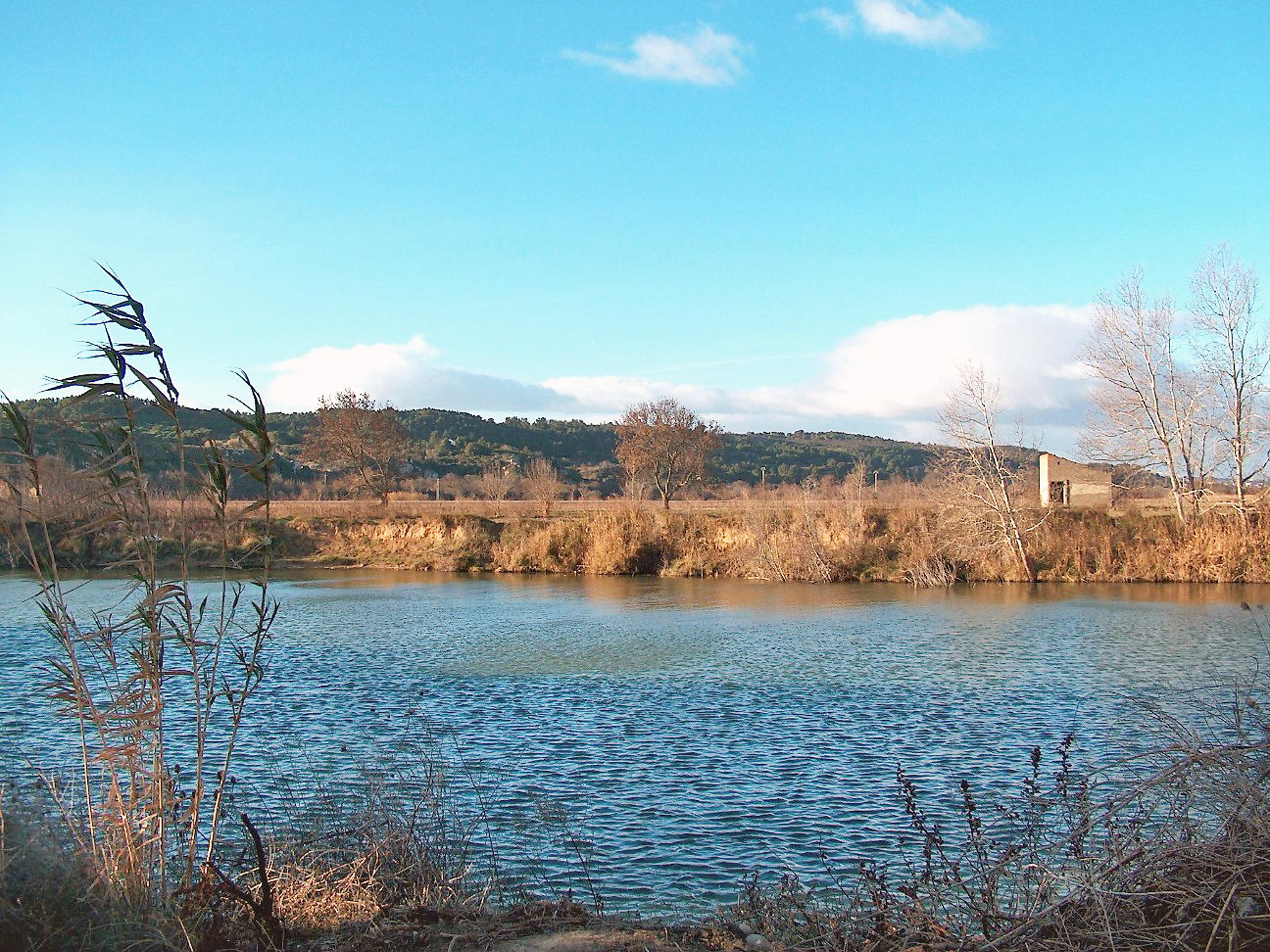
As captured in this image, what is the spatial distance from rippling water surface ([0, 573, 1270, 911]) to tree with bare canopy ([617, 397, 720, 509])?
132ft

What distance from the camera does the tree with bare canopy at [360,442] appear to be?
67.2 meters

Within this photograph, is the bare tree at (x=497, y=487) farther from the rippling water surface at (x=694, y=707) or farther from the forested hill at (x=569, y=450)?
the rippling water surface at (x=694, y=707)

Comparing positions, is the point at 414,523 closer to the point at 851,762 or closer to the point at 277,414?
the point at 851,762

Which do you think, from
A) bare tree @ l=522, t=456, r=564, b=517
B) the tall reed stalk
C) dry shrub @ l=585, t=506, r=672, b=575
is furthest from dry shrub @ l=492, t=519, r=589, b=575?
the tall reed stalk

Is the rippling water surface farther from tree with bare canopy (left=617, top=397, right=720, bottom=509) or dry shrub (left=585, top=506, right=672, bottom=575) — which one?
tree with bare canopy (left=617, top=397, right=720, bottom=509)

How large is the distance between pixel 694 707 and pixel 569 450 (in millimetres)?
110929

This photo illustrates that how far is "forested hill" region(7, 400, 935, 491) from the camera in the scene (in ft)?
355

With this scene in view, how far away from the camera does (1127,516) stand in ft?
147

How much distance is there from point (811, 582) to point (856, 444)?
11607 centimetres

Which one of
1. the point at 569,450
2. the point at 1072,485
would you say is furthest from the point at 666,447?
the point at 569,450

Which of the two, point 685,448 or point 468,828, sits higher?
point 685,448

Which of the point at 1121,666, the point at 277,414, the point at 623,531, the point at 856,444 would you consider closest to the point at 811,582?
the point at 623,531

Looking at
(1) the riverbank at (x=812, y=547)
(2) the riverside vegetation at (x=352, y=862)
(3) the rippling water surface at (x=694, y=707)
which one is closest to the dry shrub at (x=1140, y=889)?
(2) the riverside vegetation at (x=352, y=862)

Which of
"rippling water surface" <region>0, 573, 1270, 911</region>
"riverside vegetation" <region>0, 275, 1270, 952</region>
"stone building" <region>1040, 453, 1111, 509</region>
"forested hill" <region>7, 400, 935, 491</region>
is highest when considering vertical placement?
"forested hill" <region>7, 400, 935, 491</region>
